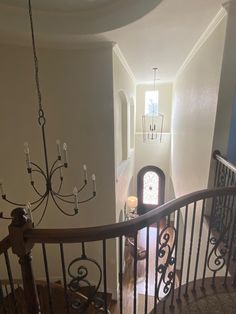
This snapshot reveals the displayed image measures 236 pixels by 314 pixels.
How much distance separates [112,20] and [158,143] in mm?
5458

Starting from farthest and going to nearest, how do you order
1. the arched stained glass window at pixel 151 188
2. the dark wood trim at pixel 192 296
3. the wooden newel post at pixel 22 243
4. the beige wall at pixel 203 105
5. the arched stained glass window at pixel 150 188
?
the arched stained glass window at pixel 151 188 → the arched stained glass window at pixel 150 188 → the beige wall at pixel 203 105 → the dark wood trim at pixel 192 296 → the wooden newel post at pixel 22 243

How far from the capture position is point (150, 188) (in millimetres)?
8586

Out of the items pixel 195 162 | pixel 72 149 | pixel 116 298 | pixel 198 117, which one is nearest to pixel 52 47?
pixel 72 149

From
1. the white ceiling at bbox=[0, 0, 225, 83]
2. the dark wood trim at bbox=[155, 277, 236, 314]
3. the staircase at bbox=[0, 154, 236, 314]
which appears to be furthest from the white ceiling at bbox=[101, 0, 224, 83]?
the dark wood trim at bbox=[155, 277, 236, 314]

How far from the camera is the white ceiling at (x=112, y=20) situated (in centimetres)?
229

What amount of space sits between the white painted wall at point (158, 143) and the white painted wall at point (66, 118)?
4.17 m

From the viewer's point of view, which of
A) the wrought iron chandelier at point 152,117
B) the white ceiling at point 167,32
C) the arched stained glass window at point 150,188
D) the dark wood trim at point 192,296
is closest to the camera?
the dark wood trim at point 192,296

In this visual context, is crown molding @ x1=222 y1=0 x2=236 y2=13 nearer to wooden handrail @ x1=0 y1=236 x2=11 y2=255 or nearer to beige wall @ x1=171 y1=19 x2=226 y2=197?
beige wall @ x1=171 y1=19 x2=226 y2=197

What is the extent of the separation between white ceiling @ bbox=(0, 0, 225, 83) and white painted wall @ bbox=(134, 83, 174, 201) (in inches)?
180

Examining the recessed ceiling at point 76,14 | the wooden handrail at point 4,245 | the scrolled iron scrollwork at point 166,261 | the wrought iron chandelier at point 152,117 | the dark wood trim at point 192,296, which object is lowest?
the dark wood trim at point 192,296

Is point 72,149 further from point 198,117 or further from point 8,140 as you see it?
point 198,117

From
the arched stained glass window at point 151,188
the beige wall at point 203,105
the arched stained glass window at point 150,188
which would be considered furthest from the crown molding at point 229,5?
the arched stained glass window at point 151,188

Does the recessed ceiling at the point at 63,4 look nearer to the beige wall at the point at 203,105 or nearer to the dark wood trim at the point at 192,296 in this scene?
the beige wall at the point at 203,105

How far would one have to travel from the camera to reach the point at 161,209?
1.24 m
